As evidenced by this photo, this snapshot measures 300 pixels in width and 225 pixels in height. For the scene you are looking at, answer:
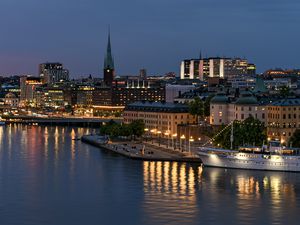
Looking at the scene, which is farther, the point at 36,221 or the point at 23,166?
the point at 23,166

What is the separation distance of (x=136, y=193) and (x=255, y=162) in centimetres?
752

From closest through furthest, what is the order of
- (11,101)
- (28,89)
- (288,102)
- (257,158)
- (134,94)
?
(257,158) < (288,102) < (134,94) < (11,101) < (28,89)

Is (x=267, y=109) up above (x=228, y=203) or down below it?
above

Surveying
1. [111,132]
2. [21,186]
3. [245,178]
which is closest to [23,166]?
[21,186]

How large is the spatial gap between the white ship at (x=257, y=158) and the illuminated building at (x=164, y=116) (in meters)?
14.9

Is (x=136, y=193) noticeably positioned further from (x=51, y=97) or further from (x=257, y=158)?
(x=51, y=97)

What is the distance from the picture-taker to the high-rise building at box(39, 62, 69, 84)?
14669 centimetres

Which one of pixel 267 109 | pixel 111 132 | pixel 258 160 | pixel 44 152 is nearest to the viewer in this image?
pixel 258 160

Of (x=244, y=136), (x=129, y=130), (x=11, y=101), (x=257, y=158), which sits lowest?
(x=257, y=158)

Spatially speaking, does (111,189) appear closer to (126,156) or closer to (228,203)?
(228,203)

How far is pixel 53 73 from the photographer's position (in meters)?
148

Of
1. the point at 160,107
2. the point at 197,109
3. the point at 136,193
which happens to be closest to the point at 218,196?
the point at 136,193

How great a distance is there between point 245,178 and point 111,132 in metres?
18.6

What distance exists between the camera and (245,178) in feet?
95.3
